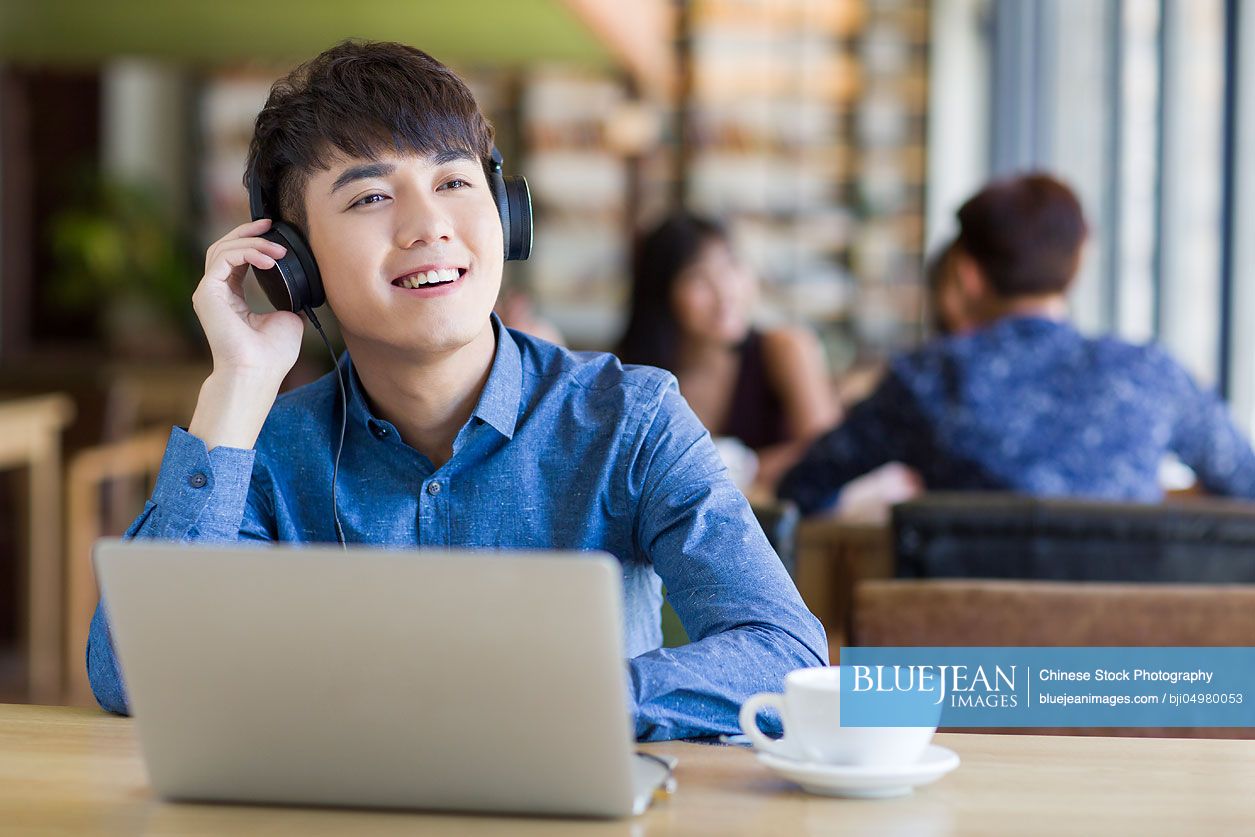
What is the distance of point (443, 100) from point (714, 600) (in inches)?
20.5

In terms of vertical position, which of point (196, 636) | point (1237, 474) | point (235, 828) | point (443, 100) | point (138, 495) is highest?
point (443, 100)

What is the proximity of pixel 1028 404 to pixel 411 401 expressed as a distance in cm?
132

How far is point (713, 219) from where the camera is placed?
362 centimetres

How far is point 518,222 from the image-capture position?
4.71 ft

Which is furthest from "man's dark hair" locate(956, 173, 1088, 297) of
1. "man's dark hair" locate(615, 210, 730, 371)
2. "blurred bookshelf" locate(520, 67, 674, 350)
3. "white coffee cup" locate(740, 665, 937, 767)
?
"blurred bookshelf" locate(520, 67, 674, 350)

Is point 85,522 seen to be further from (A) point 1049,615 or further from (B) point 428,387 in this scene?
(A) point 1049,615

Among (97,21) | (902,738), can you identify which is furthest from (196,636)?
(97,21)

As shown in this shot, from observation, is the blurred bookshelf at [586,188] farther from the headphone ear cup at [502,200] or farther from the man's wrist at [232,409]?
the man's wrist at [232,409]

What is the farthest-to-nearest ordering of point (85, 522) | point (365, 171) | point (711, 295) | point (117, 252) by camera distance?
point (117, 252), point (85, 522), point (711, 295), point (365, 171)

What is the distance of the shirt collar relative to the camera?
1.34m

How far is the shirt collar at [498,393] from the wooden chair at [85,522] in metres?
3.53

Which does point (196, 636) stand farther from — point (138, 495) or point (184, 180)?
point (184, 180)

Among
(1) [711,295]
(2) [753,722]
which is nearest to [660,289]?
(1) [711,295]
